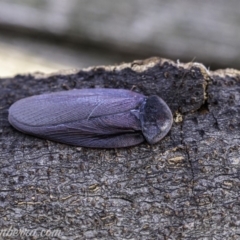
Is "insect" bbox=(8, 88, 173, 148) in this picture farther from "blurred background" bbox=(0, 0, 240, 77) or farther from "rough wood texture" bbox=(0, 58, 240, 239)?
"blurred background" bbox=(0, 0, 240, 77)

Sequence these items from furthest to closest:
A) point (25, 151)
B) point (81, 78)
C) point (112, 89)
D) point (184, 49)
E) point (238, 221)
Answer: point (184, 49) < point (81, 78) < point (112, 89) < point (25, 151) < point (238, 221)

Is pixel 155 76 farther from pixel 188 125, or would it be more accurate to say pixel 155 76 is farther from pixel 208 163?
pixel 208 163

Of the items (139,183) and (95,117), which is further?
(95,117)

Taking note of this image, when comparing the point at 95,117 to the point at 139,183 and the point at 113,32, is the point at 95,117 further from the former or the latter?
the point at 113,32

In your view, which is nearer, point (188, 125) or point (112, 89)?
point (188, 125)

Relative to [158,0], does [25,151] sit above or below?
below

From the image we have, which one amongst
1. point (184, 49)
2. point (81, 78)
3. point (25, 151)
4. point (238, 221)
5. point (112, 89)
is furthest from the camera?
point (184, 49)

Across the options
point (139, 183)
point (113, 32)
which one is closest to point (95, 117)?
point (139, 183)

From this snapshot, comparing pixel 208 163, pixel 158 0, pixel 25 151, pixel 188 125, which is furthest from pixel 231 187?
pixel 158 0
